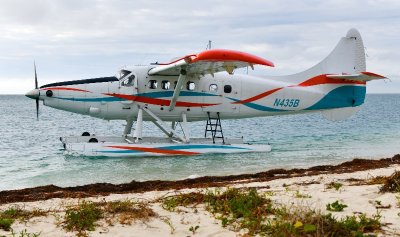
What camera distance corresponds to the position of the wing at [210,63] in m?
13.3

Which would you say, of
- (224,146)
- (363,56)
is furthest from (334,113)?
(224,146)

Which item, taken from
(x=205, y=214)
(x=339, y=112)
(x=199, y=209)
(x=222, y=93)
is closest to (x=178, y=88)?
(x=222, y=93)

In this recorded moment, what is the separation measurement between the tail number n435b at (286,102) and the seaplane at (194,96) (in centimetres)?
4

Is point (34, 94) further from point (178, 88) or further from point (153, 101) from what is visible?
point (178, 88)

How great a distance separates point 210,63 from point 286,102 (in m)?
4.88

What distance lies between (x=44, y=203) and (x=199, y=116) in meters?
11.0

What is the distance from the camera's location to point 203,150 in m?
A: 17.2

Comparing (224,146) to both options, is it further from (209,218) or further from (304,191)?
(209,218)

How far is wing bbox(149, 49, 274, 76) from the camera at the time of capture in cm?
1329

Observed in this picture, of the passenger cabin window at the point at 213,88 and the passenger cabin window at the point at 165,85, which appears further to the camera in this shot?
the passenger cabin window at the point at 213,88

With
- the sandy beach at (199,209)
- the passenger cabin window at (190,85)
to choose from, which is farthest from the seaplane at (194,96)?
the sandy beach at (199,209)

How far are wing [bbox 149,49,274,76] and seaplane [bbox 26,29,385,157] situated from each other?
0.13ft

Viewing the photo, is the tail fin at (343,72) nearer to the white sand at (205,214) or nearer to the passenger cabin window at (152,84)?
the passenger cabin window at (152,84)

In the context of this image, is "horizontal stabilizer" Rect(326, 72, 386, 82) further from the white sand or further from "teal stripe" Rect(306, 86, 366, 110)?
the white sand
